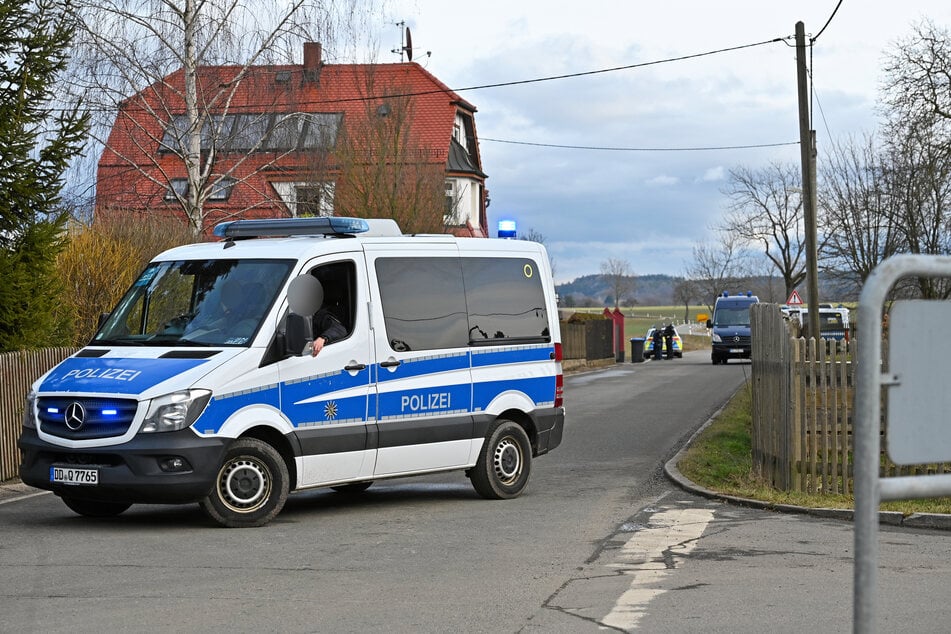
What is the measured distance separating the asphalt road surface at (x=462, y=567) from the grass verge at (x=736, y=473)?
0.41m

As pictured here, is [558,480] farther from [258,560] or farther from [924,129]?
[924,129]

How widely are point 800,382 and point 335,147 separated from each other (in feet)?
74.1

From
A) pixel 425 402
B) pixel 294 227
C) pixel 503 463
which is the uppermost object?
pixel 294 227

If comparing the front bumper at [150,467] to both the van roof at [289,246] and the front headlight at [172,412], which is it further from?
the van roof at [289,246]

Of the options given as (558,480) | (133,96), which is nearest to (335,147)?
(133,96)

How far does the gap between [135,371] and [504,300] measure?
3828mm

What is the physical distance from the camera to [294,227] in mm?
11836

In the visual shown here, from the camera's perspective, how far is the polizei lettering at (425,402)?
11469 millimetres

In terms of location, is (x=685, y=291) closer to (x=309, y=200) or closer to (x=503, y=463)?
(x=309, y=200)

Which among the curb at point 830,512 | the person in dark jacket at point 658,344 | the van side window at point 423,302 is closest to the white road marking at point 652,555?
the curb at point 830,512

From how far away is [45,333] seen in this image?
15.0 metres

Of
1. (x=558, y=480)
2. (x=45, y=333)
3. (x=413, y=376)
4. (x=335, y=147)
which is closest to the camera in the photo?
(x=413, y=376)

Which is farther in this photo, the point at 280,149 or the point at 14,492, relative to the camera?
the point at 280,149

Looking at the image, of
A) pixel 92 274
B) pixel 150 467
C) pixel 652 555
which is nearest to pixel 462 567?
pixel 652 555
